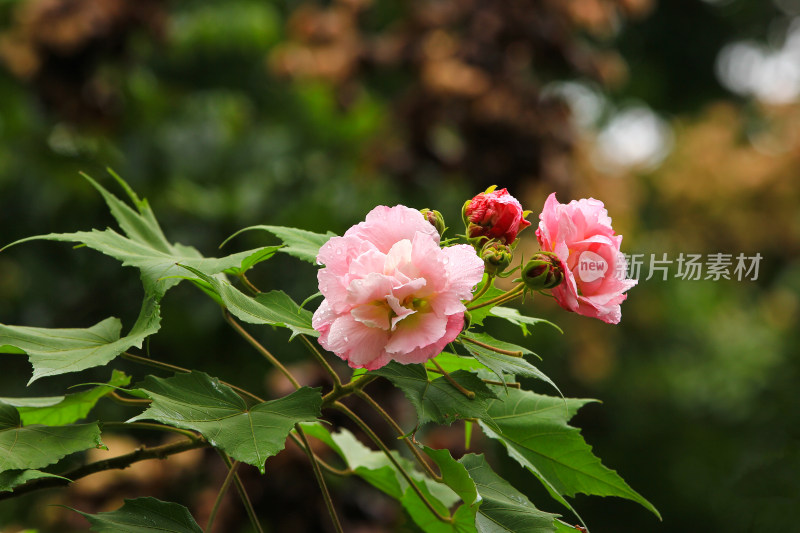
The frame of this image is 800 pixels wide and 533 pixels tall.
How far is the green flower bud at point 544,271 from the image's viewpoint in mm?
570

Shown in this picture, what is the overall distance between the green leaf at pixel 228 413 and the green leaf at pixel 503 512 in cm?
13

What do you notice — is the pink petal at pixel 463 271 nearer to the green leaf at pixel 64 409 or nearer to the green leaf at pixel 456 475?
the green leaf at pixel 456 475

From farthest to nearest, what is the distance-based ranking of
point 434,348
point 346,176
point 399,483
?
point 346,176 → point 399,483 → point 434,348

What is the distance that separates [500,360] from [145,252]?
0.32 metres

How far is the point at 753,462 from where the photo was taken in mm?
3242

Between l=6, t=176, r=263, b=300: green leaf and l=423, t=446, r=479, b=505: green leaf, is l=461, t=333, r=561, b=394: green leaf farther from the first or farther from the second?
l=6, t=176, r=263, b=300: green leaf

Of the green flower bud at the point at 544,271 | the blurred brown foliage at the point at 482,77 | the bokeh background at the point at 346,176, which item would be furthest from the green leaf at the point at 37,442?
the blurred brown foliage at the point at 482,77

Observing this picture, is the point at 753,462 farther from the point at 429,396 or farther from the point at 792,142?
the point at 429,396

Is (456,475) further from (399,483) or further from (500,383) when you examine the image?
(399,483)

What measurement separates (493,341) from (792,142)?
13.1 feet

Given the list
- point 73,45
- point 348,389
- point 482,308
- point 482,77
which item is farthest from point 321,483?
point 73,45

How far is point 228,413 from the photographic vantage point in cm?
57

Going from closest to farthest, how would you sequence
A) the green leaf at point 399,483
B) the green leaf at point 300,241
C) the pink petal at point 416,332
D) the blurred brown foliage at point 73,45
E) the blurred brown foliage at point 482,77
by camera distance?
the pink petal at point 416,332 → the green leaf at point 300,241 → the green leaf at point 399,483 → the blurred brown foliage at point 482,77 → the blurred brown foliage at point 73,45

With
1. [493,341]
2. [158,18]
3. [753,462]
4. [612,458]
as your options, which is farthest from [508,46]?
[612,458]
